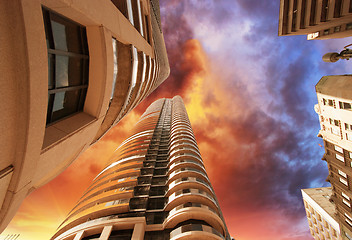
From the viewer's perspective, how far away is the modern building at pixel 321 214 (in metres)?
37.7

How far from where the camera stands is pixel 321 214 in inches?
1667

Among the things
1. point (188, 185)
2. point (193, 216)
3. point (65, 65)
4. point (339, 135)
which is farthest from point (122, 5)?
point (339, 135)

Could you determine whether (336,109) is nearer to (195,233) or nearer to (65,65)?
(195,233)

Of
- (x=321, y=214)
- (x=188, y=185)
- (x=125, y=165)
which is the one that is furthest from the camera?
(x=321, y=214)

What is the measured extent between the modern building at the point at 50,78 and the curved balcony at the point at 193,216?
474 inches

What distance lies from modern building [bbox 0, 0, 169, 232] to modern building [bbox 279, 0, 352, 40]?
26543 mm

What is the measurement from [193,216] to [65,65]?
56.3 ft

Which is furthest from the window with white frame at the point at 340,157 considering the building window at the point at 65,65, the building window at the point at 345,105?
the building window at the point at 65,65

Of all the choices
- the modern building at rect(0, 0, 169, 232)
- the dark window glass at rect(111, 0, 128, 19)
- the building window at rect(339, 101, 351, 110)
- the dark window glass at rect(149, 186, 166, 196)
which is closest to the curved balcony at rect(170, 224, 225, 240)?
the dark window glass at rect(149, 186, 166, 196)

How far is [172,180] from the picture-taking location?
22391 mm

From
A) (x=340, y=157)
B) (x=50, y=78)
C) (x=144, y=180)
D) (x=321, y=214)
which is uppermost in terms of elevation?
(x=340, y=157)

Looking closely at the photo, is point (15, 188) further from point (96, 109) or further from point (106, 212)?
point (106, 212)

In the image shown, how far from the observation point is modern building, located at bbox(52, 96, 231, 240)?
1462cm

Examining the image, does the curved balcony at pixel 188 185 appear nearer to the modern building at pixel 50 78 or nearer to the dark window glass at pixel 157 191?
the dark window glass at pixel 157 191
